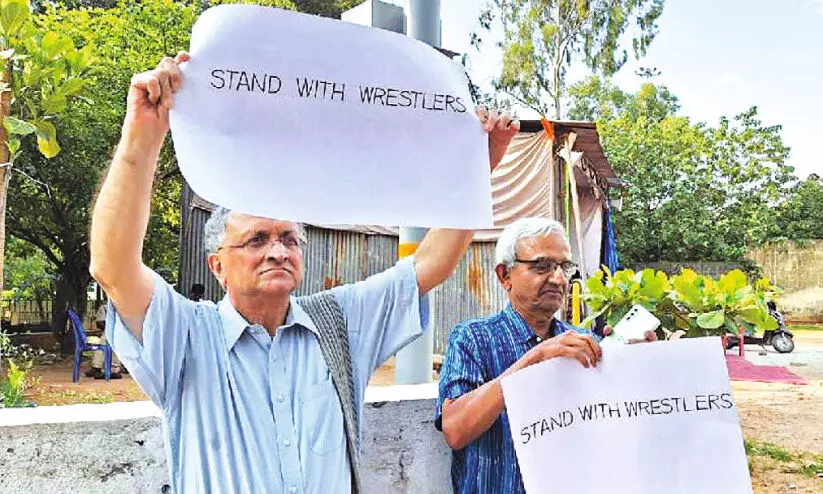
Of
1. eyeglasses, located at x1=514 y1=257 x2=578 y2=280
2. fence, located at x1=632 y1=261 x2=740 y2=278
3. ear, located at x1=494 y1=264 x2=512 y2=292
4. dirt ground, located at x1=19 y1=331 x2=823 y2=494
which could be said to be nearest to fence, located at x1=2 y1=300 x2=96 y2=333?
dirt ground, located at x1=19 y1=331 x2=823 y2=494

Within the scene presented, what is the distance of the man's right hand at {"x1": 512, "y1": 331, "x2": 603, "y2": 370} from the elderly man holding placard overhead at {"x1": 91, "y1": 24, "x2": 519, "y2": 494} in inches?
15.3

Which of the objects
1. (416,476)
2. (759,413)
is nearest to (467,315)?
(759,413)

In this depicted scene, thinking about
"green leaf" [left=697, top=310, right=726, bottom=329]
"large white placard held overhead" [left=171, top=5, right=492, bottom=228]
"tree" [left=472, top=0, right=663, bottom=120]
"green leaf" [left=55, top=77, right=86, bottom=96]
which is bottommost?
"green leaf" [left=697, top=310, right=726, bottom=329]

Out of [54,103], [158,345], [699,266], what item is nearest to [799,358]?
[699,266]

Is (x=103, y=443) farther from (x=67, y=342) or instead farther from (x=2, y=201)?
(x=67, y=342)

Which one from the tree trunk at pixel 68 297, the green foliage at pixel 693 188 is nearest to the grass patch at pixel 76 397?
the tree trunk at pixel 68 297

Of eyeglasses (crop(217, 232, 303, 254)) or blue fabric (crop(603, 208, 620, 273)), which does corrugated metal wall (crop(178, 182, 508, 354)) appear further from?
eyeglasses (crop(217, 232, 303, 254))

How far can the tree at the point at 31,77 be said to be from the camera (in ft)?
11.3

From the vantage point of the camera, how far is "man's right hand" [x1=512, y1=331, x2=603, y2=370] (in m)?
1.65

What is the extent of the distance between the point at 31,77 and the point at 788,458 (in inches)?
251

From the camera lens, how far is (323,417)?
149 cm

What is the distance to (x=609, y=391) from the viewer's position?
1688mm

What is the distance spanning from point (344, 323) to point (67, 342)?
43.6 feet

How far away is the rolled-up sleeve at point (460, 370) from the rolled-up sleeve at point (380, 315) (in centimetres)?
20
